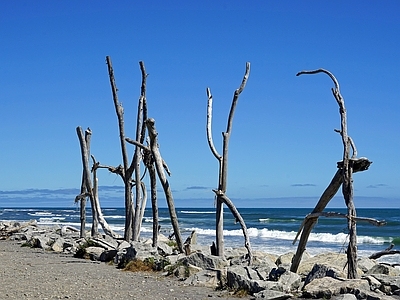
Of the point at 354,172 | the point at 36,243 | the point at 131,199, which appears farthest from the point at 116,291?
the point at 36,243

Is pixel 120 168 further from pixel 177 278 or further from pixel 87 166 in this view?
pixel 177 278

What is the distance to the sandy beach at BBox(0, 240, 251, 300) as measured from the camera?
34.4 ft

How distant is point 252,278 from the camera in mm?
11234

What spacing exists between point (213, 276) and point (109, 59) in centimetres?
842

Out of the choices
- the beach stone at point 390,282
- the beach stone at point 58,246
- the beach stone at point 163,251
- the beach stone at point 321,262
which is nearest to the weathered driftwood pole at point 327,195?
the beach stone at point 390,282

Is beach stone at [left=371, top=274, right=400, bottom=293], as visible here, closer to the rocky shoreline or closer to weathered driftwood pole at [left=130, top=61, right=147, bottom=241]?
the rocky shoreline

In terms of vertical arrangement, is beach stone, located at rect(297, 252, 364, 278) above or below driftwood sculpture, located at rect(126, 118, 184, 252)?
below

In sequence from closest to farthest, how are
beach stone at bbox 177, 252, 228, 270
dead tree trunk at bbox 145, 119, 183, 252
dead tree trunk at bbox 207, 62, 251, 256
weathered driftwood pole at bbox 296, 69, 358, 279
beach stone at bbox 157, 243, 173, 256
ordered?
1. weathered driftwood pole at bbox 296, 69, 358, 279
2. beach stone at bbox 177, 252, 228, 270
3. dead tree trunk at bbox 207, 62, 251, 256
4. dead tree trunk at bbox 145, 119, 183, 252
5. beach stone at bbox 157, 243, 173, 256

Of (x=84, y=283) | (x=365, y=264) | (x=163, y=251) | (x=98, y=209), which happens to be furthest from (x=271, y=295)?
(x=98, y=209)

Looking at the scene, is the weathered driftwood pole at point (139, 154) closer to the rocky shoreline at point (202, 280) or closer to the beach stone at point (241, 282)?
the rocky shoreline at point (202, 280)

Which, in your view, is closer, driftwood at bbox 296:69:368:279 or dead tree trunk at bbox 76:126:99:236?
driftwood at bbox 296:69:368:279

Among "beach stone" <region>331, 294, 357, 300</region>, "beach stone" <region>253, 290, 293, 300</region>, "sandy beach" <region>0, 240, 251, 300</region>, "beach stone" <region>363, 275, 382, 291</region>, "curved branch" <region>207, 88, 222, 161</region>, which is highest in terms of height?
"curved branch" <region>207, 88, 222, 161</region>

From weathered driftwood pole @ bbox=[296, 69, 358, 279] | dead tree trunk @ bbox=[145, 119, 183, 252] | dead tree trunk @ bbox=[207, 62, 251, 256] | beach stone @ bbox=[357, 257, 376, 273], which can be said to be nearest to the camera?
weathered driftwood pole @ bbox=[296, 69, 358, 279]

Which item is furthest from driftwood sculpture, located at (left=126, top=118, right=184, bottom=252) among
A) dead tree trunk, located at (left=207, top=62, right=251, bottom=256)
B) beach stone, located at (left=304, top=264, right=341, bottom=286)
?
beach stone, located at (left=304, top=264, right=341, bottom=286)
